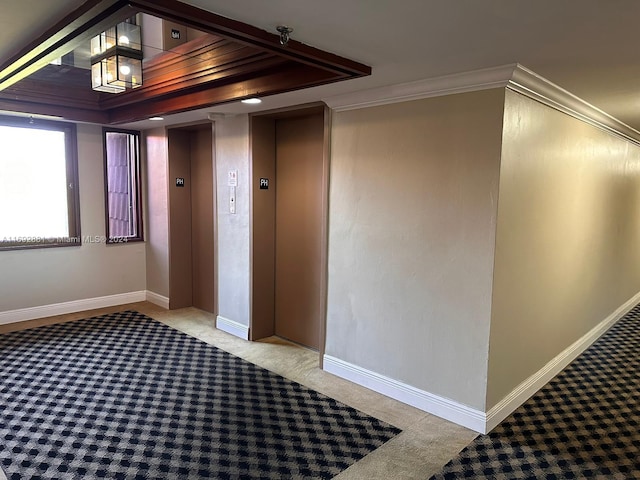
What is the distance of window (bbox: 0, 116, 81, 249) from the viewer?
4.82 meters

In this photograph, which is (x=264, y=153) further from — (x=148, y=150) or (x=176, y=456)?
(x=176, y=456)

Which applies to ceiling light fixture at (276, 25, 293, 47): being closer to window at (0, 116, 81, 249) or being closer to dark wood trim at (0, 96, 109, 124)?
dark wood trim at (0, 96, 109, 124)

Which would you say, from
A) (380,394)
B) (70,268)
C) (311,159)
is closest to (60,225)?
(70,268)

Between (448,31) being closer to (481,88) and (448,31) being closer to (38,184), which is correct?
(481,88)

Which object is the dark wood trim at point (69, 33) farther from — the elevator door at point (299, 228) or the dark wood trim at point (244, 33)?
the elevator door at point (299, 228)

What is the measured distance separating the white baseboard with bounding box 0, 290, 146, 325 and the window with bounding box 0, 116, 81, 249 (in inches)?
28.6

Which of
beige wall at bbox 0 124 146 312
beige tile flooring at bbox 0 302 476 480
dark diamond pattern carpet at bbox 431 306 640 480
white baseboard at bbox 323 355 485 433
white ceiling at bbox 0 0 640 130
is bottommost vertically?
dark diamond pattern carpet at bbox 431 306 640 480

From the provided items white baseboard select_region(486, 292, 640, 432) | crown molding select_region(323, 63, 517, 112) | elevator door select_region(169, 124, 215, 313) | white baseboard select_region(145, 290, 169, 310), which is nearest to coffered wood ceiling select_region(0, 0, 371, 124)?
crown molding select_region(323, 63, 517, 112)

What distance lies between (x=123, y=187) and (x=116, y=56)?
2.62 m

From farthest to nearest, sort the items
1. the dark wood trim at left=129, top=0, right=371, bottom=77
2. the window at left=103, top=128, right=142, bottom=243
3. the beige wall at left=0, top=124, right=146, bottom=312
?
1. the window at left=103, top=128, right=142, bottom=243
2. the beige wall at left=0, top=124, right=146, bottom=312
3. the dark wood trim at left=129, top=0, right=371, bottom=77

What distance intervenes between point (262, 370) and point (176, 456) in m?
1.29

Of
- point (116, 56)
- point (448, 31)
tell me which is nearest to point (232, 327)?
point (116, 56)

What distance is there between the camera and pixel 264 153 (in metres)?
4.39

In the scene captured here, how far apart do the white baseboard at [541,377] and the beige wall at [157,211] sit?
4034 millimetres
